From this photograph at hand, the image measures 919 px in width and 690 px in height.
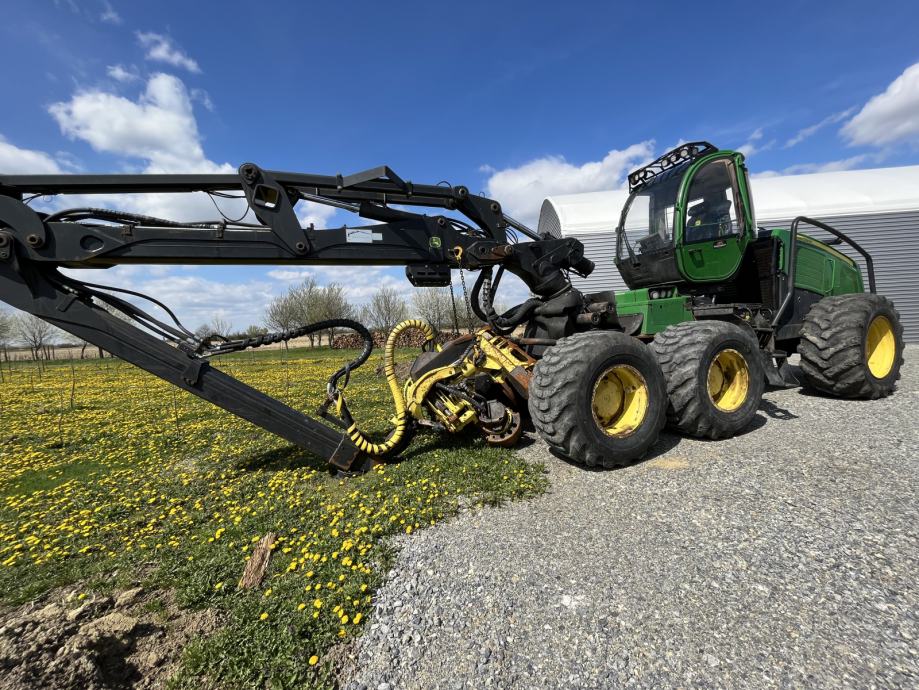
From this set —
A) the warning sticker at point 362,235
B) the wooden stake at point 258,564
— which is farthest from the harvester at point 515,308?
the wooden stake at point 258,564

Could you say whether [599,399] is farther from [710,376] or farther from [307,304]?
[307,304]

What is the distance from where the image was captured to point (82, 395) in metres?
13.3

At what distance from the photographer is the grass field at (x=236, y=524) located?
221cm

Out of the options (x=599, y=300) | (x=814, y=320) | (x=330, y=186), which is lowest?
(x=814, y=320)

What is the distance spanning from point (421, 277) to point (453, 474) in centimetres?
194

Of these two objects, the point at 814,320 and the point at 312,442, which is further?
the point at 814,320

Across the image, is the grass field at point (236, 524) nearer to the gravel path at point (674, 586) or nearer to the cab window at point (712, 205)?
the gravel path at point (674, 586)

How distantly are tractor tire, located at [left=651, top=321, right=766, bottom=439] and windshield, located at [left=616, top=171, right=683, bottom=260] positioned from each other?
164 centimetres

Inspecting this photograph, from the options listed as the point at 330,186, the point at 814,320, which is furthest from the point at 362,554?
the point at 814,320

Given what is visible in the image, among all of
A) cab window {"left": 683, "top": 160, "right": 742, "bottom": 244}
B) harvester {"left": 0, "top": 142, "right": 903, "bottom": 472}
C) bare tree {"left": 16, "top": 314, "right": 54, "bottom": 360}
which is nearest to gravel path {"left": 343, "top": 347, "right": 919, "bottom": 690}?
harvester {"left": 0, "top": 142, "right": 903, "bottom": 472}

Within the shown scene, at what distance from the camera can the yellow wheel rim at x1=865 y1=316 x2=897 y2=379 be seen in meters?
5.95

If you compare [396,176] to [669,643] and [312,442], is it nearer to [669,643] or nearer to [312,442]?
[312,442]

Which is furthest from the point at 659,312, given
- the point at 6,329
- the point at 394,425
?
the point at 6,329

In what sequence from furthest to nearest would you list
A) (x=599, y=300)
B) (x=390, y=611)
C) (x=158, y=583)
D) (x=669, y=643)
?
(x=599, y=300) < (x=158, y=583) < (x=390, y=611) < (x=669, y=643)
